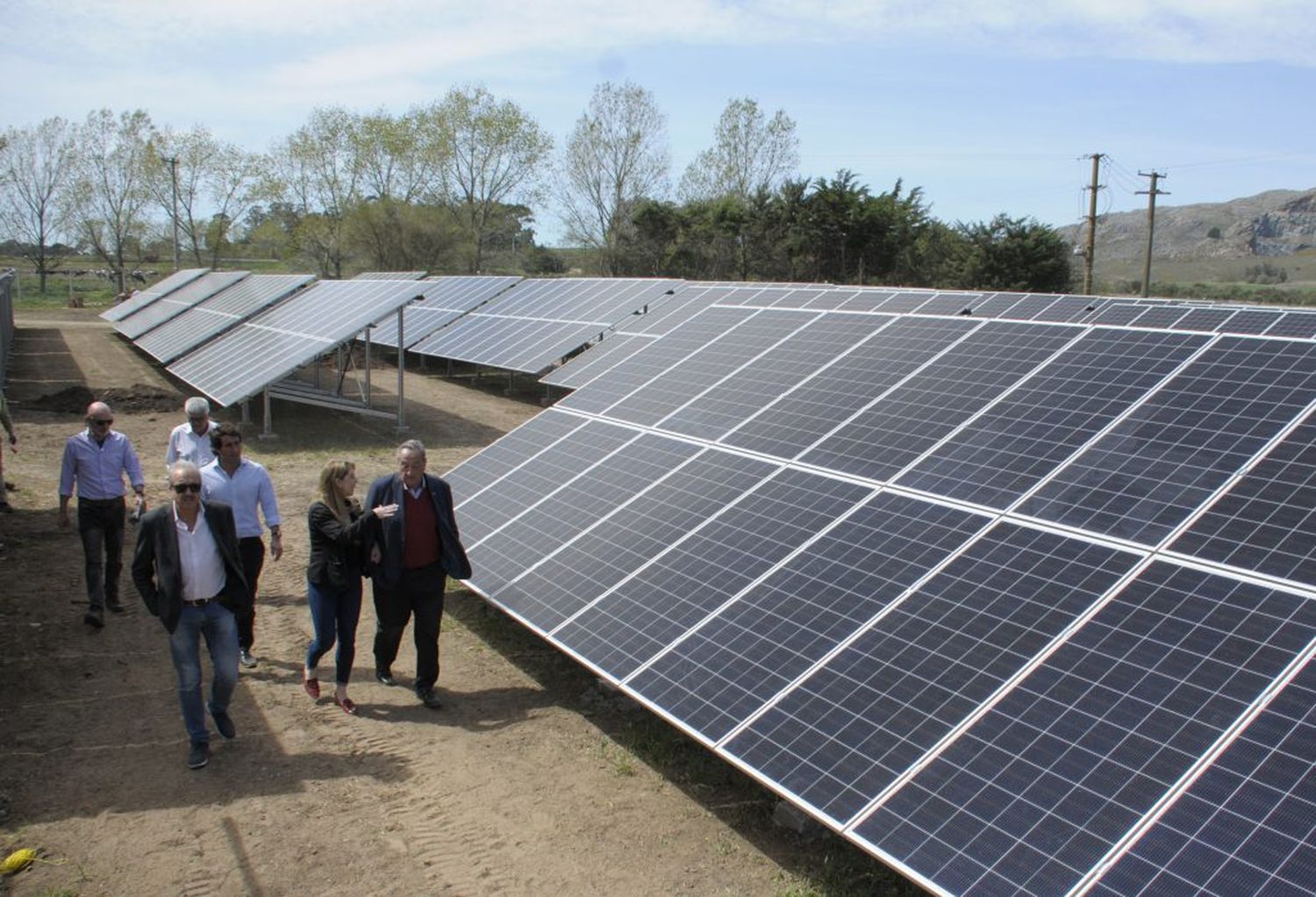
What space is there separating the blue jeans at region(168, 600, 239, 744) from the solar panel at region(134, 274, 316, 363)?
1964 centimetres

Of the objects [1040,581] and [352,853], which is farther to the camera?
[352,853]

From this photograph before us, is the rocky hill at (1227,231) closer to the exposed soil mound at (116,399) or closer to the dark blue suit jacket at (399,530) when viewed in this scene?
the exposed soil mound at (116,399)

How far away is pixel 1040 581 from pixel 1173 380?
226cm

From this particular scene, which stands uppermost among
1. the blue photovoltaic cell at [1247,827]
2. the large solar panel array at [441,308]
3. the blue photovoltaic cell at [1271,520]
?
the large solar panel array at [441,308]

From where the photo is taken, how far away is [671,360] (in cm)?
1099

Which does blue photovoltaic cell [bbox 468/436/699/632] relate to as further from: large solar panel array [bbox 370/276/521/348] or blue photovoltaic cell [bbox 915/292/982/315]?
large solar panel array [bbox 370/276/521/348]

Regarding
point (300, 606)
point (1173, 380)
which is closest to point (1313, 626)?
point (1173, 380)

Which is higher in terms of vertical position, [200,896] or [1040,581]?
[1040,581]

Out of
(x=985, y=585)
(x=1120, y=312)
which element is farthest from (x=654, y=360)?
(x=1120, y=312)

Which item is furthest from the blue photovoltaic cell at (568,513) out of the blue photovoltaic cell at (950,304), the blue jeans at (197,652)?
the blue photovoltaic cell at (950,304)

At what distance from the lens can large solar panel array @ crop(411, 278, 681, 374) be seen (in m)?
23.7

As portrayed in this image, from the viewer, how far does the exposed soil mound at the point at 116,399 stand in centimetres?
2109

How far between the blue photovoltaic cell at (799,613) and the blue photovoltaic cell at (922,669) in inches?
7.2

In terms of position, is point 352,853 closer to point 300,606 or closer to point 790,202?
point 300,606
